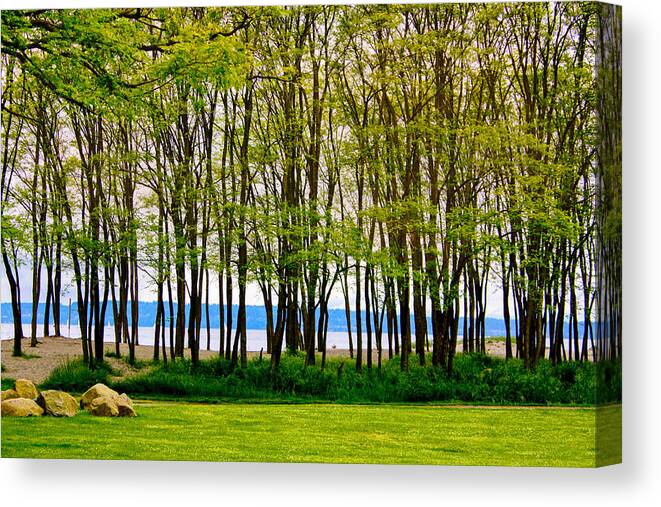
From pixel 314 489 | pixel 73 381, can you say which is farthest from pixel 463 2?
pixel 73 381

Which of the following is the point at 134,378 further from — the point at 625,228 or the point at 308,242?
the point at 625,228

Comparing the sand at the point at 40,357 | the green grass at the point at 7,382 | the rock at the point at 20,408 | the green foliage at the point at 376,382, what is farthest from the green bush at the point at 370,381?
the green grass at the point at 7,382

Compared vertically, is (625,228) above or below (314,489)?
above

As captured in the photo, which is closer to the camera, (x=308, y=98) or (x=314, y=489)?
(x=314, y=489)

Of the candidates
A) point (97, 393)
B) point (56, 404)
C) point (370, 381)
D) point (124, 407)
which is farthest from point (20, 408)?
point (370, 381)

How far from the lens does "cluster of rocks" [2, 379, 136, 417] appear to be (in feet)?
35.9

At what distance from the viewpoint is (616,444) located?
1036 centimetres

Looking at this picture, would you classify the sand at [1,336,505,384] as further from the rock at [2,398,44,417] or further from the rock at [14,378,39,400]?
the rock at [2,398,44,417]

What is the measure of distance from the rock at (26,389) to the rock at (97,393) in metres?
0.60

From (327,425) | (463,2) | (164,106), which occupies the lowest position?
(327,425)

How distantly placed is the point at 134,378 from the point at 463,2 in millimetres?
5479

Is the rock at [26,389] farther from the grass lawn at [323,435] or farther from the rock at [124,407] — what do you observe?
the rock at [124,407]

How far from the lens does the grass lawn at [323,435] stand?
396 inches

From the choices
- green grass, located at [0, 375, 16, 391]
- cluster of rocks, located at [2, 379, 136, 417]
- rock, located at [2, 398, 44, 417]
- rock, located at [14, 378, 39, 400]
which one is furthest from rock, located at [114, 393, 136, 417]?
green grass, located at [0, 375, 16, 391]
